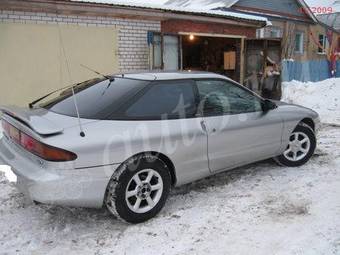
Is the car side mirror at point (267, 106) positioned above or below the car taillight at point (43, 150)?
above

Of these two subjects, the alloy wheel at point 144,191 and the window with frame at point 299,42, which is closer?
the alloy wheel at point 144,191

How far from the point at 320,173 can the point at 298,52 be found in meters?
20.0

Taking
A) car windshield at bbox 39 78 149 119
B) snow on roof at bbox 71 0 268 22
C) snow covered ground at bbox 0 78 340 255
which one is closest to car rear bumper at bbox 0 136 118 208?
snow covered ground at bbox 0 78 340 255

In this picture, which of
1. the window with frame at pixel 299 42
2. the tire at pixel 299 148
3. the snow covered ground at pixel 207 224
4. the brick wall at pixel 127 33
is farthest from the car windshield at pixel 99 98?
the window with frame at pixel 299 42

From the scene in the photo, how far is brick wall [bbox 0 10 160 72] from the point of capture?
9391 millimetres

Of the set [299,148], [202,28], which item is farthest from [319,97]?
[299,148]

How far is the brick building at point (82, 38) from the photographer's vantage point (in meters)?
8.64

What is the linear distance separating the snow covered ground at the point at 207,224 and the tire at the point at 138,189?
14 cm

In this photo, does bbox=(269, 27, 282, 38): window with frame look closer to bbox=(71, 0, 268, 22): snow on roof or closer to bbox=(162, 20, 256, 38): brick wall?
bbox=(71, 0, 268, 22): snow on roof

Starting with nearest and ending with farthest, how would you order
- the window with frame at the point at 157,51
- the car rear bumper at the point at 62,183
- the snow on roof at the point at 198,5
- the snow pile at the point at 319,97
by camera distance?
the car rear bumper at the point at 62,183 → the snow on roof at the point at 198,5 → the window with frame at the point at 157,51 → the snow pile at the point at 319,97

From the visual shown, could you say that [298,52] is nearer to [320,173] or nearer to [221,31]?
[221,31]

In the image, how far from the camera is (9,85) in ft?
28.4

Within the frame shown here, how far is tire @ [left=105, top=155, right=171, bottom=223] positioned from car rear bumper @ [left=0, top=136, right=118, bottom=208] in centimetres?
11

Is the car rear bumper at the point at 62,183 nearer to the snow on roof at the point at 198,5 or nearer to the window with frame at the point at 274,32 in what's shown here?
the snow on roof at the point at 198,5
